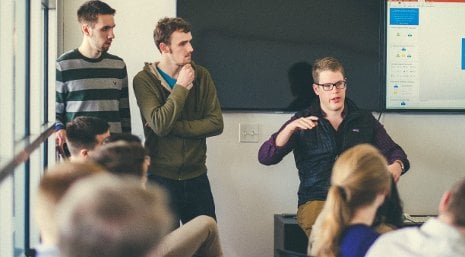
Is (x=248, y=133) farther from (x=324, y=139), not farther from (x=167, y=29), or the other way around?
(x=167, y=29)

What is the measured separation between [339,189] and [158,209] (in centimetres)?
123

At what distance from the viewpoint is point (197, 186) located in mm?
4027

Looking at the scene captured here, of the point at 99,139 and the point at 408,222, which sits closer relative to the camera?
the point at 99,139

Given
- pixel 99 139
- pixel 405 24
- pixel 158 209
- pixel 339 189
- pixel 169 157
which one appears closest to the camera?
pixel 158 209

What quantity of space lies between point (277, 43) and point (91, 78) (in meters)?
1.41

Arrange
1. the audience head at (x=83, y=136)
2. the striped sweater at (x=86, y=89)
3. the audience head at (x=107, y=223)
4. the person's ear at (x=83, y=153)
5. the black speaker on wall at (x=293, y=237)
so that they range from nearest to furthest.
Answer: the audience head at (x=107, y=223) → the person's ear at (x=83, y=153) → the audience head at (x=83, y=136) → the striped sweater at (x=86, y=89) → the black speaker on wall at (x=293, y=237)

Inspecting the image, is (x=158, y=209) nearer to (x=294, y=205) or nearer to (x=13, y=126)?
(x=13, y=126)

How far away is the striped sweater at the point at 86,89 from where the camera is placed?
3.82m

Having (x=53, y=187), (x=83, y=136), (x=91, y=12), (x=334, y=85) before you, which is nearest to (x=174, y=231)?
(x=53, y=187)

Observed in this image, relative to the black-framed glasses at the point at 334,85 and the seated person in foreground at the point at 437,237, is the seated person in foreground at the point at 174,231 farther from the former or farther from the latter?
the black-framed glasses at the point at 334,85

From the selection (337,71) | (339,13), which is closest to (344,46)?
(339,13)

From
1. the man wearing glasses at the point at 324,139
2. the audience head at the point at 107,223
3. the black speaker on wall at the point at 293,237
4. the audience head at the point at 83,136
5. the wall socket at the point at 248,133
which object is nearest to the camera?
the audience head at the point at 107,223

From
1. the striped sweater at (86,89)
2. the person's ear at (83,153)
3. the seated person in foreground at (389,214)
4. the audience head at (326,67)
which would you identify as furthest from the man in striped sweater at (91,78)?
the seated person in foreground at (389,214)

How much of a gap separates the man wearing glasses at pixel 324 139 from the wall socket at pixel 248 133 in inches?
22.6
